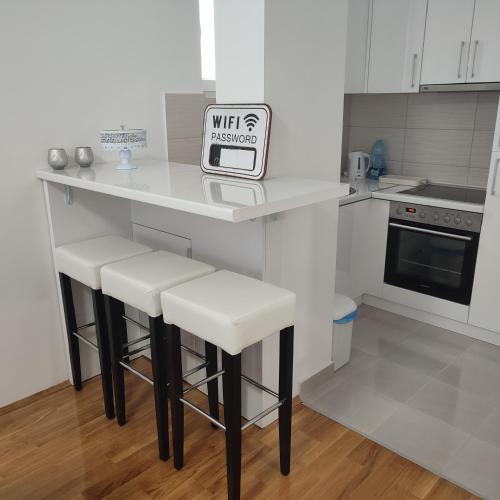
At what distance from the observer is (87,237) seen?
2.33 m

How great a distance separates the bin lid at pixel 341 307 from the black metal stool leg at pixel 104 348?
1098 millimetres

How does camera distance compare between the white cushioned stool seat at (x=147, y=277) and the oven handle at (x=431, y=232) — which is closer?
the white cushioned stool seat at (x=147, y=277)

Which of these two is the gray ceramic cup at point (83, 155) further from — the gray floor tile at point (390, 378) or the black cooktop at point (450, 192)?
the black cooktop at point (450, 192)

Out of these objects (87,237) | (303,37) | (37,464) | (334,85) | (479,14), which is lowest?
(37,464)

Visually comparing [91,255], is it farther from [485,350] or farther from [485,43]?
[485,43]

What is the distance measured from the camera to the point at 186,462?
6.28 ft

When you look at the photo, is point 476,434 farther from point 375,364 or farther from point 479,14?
point 479,14

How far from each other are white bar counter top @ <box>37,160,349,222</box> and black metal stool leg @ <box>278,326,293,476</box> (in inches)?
18.7

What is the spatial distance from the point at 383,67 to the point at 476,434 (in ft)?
7.21

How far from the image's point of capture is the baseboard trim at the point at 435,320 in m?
2.84

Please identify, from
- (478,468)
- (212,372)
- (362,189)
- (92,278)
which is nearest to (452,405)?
(478,468)

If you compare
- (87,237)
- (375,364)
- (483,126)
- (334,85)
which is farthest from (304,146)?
(483,126)

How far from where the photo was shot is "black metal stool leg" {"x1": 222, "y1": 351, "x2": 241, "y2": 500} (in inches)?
59.8

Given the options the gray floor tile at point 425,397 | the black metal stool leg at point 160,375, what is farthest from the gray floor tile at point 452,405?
the black metal stool leg at point 160,375
